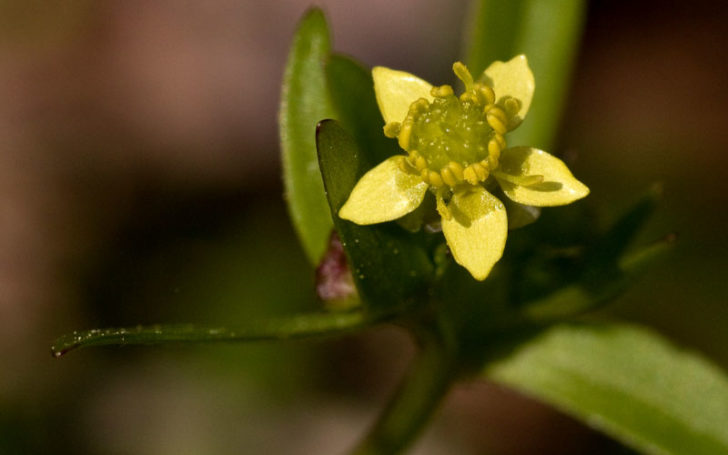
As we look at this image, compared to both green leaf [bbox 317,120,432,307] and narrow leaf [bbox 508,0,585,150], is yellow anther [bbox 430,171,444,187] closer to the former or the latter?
green leaf [bbox 317,120,432,307]

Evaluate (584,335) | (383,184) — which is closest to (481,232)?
(383,184)

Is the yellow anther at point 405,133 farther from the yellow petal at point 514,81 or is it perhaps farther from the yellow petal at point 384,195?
the yellow petal at point 514,81

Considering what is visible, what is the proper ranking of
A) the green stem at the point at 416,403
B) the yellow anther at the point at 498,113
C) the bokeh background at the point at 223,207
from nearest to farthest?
the yellow anther at the point at 498,113 < the green stem at the point at 416,403 < the bokeh background at the point at 223,207

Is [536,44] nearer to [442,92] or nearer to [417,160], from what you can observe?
[442,92]

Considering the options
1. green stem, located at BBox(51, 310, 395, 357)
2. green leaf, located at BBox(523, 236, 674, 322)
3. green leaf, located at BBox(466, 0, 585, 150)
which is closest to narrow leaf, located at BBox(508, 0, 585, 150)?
green leaf, located at BBox(466, 0, 585, 150)

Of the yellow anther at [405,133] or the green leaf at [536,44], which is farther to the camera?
the green leaf at [536,44]

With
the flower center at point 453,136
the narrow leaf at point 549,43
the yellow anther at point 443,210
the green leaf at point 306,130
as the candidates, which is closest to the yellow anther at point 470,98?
the flower center at point 453,136
